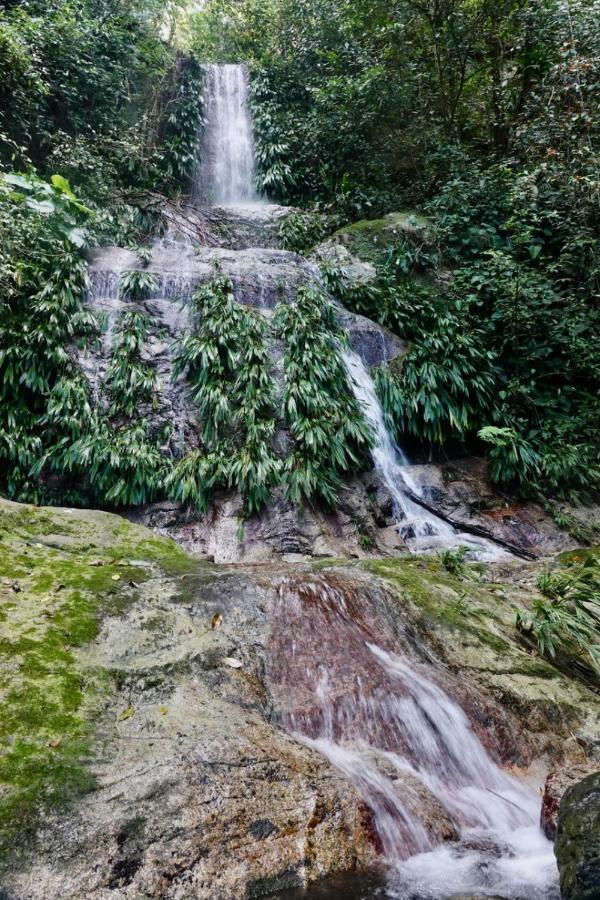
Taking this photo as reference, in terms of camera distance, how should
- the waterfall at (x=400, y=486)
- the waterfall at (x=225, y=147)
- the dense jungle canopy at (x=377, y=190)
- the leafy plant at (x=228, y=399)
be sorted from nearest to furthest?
the leafy plant at (x=228, y=399)
the waterfall at (x=400, y=486)
the dense jungle canopy at (x=377, y=190)
the waterfall at (x=225, y=147)

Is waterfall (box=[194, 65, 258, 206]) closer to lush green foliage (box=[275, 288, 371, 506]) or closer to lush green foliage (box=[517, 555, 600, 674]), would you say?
lush green foliage (box=[275, 288, 371, 506])

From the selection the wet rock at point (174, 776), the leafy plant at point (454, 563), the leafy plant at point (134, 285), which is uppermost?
the leafy plant at point (134, 285)

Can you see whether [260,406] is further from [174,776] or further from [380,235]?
[380,235]

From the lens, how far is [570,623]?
425cm

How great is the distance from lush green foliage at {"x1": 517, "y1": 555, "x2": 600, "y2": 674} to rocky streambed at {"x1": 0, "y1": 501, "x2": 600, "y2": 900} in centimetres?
17

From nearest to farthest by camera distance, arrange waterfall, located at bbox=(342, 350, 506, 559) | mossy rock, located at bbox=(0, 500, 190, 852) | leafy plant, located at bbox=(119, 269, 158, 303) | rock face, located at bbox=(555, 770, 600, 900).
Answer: rock face, located at bbox=(555, 770, 600, 900) < mossy rock, located at bbox=(0, 500, 190, 852) < waterfall, located at bbox=(342, 350, 506, 559) < leafy plant, located at bbox=(119, 269, 158, 303)

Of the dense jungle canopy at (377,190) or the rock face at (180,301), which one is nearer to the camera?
the dense jungle canopy at (377,190)

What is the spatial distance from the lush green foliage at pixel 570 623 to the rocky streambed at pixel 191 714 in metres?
0.17

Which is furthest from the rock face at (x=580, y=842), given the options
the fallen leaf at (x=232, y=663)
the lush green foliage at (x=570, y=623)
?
the lush green foliage at (x=570, y=623)

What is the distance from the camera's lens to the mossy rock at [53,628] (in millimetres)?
2145

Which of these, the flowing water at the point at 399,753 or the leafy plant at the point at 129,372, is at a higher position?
the leafy plant at the point at 129,372

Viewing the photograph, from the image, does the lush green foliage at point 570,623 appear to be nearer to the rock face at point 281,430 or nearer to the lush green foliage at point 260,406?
the rock face at point 281,430

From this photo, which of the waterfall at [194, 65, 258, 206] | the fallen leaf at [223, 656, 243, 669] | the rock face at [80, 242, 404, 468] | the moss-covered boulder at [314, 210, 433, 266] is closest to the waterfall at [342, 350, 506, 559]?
the rock face at [80, 242, 404, 468]

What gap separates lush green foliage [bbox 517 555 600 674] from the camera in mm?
4238
